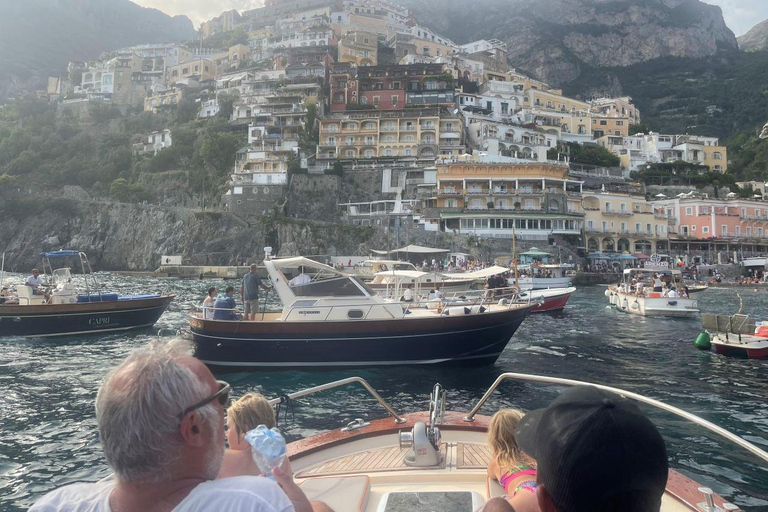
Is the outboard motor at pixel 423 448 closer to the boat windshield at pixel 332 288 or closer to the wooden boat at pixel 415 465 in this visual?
the wooden boat at pixel 415 465

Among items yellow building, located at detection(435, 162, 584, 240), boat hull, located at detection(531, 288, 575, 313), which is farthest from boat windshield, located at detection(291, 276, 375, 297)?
yellow building, located at detection(435, 162, 584, 240)

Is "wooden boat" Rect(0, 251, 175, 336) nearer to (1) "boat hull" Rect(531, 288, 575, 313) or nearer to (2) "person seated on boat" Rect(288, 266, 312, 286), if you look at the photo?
(2) "person seated on boat" Rect(288, 266, 312, 286)

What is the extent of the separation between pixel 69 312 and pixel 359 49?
271 ft

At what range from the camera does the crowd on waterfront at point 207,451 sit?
1.51m

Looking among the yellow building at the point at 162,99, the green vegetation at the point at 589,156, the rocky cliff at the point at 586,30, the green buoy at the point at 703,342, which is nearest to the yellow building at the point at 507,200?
the green vegetation at the point at 589,156

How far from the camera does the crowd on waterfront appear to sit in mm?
1515

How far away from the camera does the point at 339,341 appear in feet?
41.0

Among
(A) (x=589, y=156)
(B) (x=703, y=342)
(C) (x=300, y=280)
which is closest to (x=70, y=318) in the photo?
(C) (x=300, y=280)

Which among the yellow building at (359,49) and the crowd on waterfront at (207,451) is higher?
the yellow building at (359,49)

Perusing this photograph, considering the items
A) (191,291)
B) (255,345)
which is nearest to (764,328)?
(255,345)

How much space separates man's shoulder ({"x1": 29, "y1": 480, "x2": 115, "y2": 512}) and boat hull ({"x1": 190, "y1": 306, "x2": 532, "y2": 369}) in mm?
10638

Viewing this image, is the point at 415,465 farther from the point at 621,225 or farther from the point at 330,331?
the point at 621,225

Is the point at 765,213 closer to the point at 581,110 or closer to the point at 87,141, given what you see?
the point at 581,110

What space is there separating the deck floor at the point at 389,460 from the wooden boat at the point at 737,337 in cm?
1354
